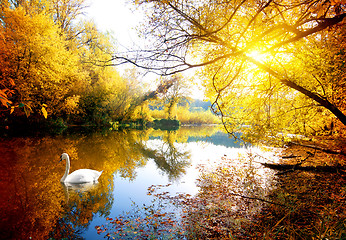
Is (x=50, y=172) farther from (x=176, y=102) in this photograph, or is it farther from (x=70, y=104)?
(x=176, y=102)

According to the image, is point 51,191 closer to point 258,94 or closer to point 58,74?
point 258,94

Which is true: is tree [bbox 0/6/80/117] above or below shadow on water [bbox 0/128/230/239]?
above

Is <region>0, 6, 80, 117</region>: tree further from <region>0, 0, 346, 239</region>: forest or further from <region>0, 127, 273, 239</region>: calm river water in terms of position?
<region>0, 127, 273, 239</region>: calm river water

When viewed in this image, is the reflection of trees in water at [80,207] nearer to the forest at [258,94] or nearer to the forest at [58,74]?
the forest at [258,94]

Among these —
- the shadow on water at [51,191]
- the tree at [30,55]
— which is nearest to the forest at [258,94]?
the tree at [30,55]

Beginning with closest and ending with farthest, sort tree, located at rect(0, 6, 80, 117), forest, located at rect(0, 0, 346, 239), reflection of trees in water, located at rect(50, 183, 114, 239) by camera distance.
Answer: forest, located at rect(0, 0, 346, 239), reflection of trees in water, located at rect(50, 183, 114, 239), tree, located at rect(0, 6, 80, 117)

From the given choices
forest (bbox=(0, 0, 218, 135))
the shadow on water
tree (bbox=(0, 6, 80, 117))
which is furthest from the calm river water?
tree (bbox=(0, 6, 80, 117))

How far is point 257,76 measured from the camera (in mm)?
5926

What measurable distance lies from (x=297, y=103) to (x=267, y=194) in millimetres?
3852

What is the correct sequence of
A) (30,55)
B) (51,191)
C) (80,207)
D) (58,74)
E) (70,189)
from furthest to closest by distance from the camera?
(58,74), (30,55), (70,189), (51,191), (80,207)

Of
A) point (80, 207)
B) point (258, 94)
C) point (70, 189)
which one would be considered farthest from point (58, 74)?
Result: point (258, 94)

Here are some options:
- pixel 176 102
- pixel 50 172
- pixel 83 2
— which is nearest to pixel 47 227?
pixel 50 172

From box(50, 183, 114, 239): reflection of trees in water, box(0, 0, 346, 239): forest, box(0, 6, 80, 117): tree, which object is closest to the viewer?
box(0, 0, 346, 239): forest

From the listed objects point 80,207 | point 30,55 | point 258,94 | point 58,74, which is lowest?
point 80,207
